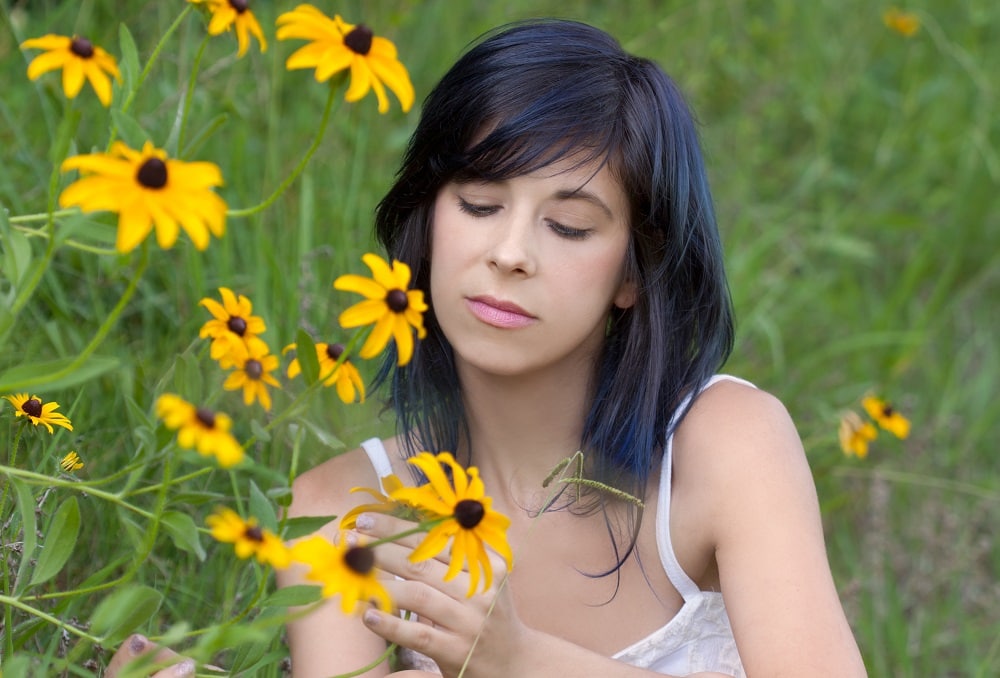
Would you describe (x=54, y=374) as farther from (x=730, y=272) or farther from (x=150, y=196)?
(x=730, y=272)

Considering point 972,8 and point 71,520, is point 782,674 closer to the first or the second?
point 71,520

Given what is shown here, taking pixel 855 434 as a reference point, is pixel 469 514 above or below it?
above

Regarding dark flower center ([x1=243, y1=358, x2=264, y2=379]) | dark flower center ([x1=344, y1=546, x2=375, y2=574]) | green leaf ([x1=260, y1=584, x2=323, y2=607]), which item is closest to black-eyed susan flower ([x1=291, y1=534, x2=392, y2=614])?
dark flower center ([x1=344, y1=546, x2=375, y2=574])

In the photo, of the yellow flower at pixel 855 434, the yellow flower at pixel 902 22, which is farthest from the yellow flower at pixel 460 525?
the yellow flower at pixel 902 22

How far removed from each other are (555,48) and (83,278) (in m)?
0.93

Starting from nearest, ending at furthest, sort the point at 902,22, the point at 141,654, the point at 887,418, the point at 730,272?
the point at 141,654 → the point at 887,418 → the point at 730,272 → the point at 902,22

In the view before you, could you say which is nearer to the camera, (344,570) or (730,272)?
(344,570)

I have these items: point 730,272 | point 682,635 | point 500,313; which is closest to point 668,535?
point 682,635

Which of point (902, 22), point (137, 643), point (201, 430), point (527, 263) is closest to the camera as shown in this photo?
point (201, 430)

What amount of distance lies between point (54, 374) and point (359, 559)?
267mm

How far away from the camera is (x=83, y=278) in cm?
211

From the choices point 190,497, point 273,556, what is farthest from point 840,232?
point 273,556

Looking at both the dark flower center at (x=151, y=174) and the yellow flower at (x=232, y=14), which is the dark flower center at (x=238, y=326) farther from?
the dark flower center at (x=151, y=174)

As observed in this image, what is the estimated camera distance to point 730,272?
2723 millimetres
